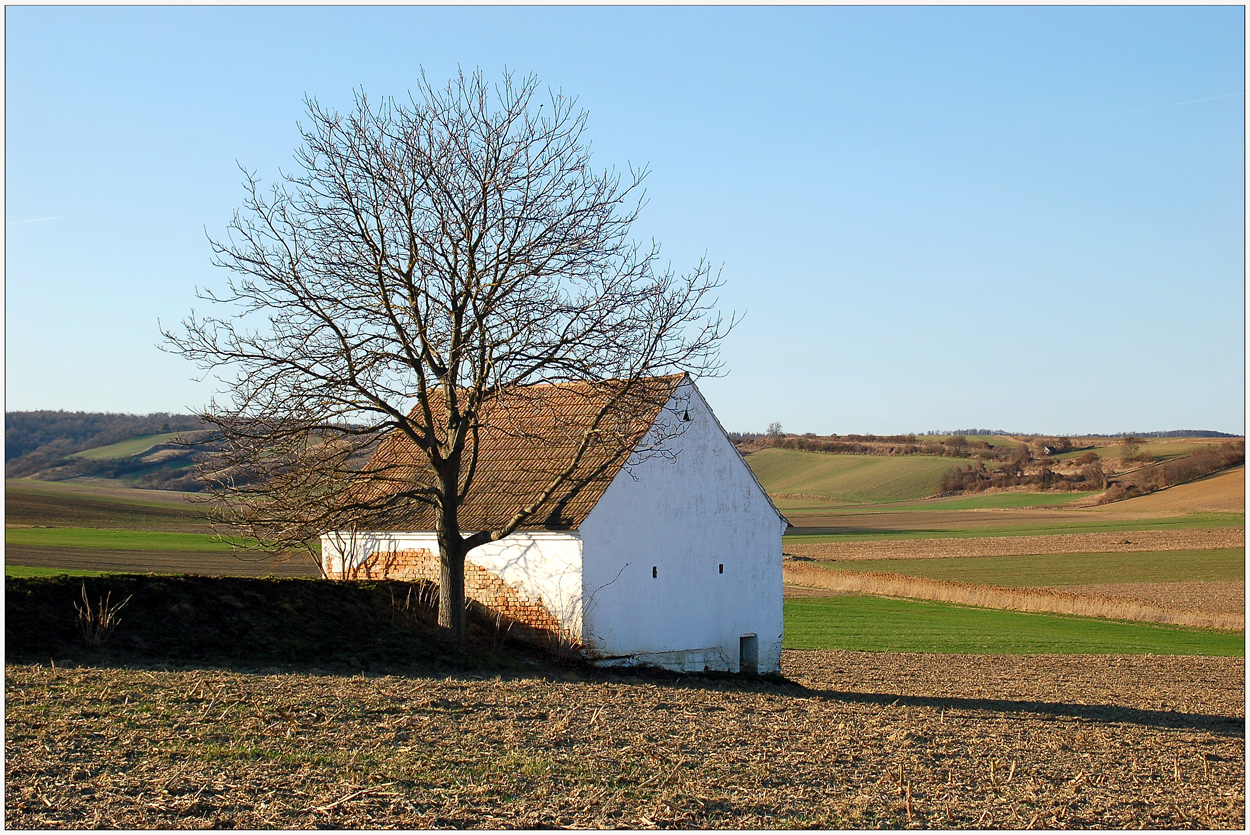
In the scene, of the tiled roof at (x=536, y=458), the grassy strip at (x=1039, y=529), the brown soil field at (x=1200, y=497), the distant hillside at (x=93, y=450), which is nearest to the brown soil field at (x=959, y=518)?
the grassy strip at (x=1039, y=529)

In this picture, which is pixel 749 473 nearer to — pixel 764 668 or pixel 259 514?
pixel 764 668

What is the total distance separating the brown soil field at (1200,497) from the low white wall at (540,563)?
80925mm

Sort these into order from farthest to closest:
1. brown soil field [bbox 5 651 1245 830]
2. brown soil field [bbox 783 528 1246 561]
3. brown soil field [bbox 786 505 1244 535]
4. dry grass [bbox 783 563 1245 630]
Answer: brown soil field [bbox 786 505 1244 535] → brown soil field [bbox 783 528 1246 561] → dry grass [bbox 783 563 1245 630] → brown soil field [bbox 5 651 1245 830]

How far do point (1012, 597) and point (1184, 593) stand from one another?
22.8 ft

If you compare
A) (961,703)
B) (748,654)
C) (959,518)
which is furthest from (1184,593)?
(959,518)

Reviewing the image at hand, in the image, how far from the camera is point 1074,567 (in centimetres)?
5584

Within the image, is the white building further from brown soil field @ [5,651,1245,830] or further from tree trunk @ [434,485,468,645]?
brown soil field @ [5,651,1245,830]

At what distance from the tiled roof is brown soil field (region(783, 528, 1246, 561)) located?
46005mm

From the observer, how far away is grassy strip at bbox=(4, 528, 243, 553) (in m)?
46.4

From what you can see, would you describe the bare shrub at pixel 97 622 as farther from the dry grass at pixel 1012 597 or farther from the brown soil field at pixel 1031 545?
the brown soil field at pixel 1031 545

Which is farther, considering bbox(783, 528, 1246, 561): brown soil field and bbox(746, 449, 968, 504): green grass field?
bbox(746, 449, 968, 504): green grass field

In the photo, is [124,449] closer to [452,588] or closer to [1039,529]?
[1039,529]

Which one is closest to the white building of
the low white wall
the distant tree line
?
the low white wall

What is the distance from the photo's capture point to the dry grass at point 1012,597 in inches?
1519
